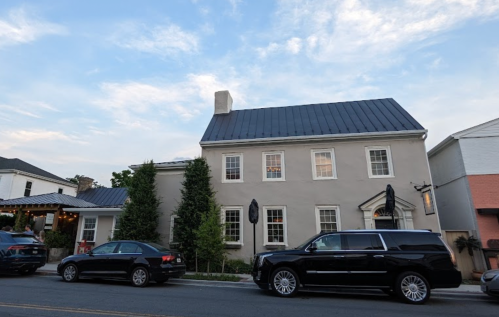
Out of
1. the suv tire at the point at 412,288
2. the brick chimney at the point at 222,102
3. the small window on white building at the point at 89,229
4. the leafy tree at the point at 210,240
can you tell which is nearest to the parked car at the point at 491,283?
the suv tire at the point at 412,288

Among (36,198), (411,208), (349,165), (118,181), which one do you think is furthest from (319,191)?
(118,181)

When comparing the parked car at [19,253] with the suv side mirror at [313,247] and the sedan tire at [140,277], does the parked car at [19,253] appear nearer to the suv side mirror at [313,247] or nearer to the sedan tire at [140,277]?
the sedan tire at [140,277]

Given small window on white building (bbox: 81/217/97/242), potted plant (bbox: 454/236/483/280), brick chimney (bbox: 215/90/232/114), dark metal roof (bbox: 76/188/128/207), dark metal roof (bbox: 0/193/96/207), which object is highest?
brick chimney (bbox: 215/90/232/114)

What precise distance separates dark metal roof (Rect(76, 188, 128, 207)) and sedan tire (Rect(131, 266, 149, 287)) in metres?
11.7

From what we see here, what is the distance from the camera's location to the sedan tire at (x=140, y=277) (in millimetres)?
9016

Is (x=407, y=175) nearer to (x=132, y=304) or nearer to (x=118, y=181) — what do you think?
(x=132, y=304)

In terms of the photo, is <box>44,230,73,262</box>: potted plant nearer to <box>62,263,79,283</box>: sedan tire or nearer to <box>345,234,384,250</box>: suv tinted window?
<box>62,263,79,283</box>: sedan tire

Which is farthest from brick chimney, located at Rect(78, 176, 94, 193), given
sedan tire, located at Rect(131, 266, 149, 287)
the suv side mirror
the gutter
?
the suv side mirror

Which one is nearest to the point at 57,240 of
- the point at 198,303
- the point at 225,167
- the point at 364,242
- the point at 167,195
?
the point at 167,195

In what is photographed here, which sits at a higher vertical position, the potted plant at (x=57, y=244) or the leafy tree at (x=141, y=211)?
the leafy tree at (x=141, y=211)

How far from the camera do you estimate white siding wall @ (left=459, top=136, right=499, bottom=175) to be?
12.2m

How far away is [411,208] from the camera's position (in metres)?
12.5

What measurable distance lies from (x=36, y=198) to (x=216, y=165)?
451 inches

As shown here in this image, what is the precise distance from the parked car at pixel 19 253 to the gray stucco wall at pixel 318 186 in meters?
7.77
